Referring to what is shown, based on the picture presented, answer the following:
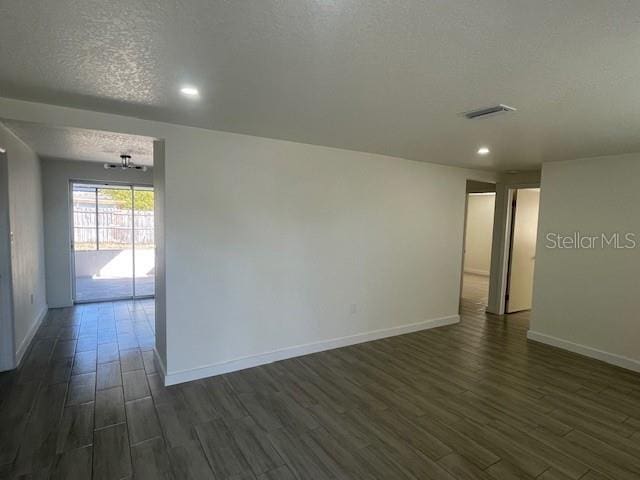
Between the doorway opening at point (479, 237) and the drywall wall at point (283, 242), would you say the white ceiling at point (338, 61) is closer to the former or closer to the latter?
the drywall wall at point (283, 242)

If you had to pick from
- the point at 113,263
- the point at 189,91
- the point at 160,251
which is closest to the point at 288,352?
the point at 160,251

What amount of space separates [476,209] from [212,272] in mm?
9296

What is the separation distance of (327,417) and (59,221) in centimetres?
556

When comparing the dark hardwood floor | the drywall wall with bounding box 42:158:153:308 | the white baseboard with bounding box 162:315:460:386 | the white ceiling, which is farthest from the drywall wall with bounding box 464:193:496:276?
the drywall wall with bounding box 42:158:153:308

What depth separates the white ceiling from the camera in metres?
1.39

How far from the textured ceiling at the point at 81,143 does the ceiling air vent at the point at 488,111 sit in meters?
2.86

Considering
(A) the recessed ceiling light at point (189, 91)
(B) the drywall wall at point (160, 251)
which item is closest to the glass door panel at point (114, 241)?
(B) the drywall wall at point (160, 251)

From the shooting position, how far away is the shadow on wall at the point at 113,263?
6.46 metres

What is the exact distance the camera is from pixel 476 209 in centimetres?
1051

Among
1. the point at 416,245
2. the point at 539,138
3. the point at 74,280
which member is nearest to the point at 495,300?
the point at 416,245

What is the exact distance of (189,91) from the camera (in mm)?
2312

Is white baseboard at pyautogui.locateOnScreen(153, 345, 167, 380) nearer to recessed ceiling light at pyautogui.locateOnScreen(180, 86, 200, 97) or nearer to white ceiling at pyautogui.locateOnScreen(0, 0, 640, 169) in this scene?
white ceiling at pyautogui.locateOnScreen(0, 0, 640, 169)

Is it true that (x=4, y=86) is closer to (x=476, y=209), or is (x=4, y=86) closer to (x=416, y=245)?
(x=416, y=245)

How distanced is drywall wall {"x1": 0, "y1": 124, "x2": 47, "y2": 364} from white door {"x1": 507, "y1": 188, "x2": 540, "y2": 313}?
696 cm
